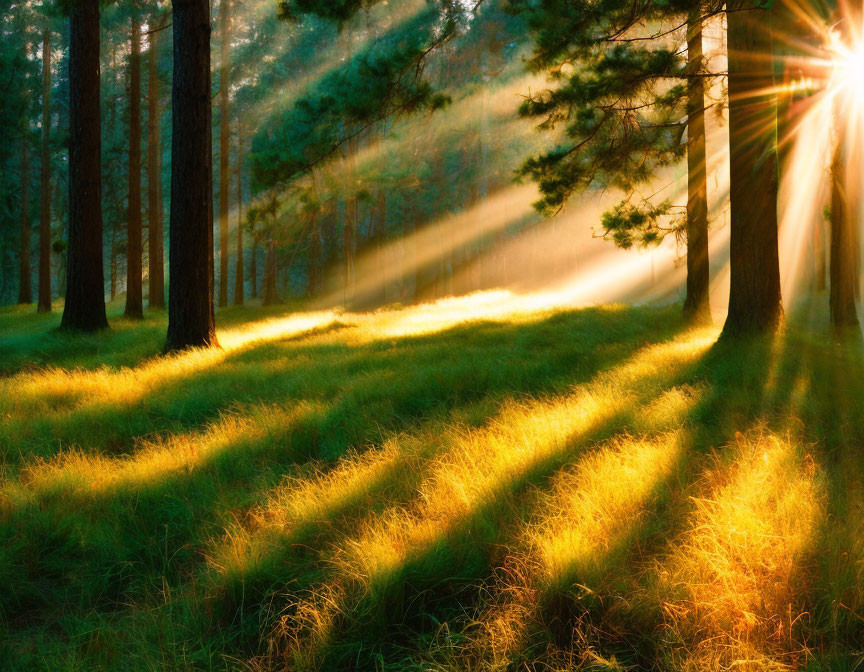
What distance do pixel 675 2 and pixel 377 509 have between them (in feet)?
20.4

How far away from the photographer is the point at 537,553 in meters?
2.36

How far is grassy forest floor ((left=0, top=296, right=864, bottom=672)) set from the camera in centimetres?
198

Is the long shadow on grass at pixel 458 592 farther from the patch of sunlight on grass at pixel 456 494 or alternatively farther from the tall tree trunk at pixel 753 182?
the tall tree trunk at pixel 753 182

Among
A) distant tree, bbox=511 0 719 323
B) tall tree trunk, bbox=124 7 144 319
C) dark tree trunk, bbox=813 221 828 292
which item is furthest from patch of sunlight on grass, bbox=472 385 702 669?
dark tree trunk, bbox=813 221 828 292

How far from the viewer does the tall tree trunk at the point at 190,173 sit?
828 centimetres

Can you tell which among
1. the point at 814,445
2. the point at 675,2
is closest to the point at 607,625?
the point at 814,445

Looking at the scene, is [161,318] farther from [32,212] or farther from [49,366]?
[32,212]

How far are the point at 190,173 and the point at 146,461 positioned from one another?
5.68m

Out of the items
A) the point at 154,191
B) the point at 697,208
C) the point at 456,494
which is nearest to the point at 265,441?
the point at 456,494

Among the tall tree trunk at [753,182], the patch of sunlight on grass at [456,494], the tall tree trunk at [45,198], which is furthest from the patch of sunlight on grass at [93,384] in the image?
the tall tree trunk at [45,198]

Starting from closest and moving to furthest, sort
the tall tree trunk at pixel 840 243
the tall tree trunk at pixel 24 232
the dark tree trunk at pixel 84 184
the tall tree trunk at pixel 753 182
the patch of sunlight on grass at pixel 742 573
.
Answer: the patch of sunlight on grass at pixel 742 573, the tall tree trunk at pixel 753 182, the tall tree trunk at pixel 840 243, the dark tree trunk at pixel 84 184, the tall tree trunk at pixel 24 232

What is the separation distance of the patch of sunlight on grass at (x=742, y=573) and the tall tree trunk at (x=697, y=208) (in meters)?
7.95

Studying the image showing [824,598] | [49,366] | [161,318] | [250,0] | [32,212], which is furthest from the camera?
[32,212]

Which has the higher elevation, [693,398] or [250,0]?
[250,0]
